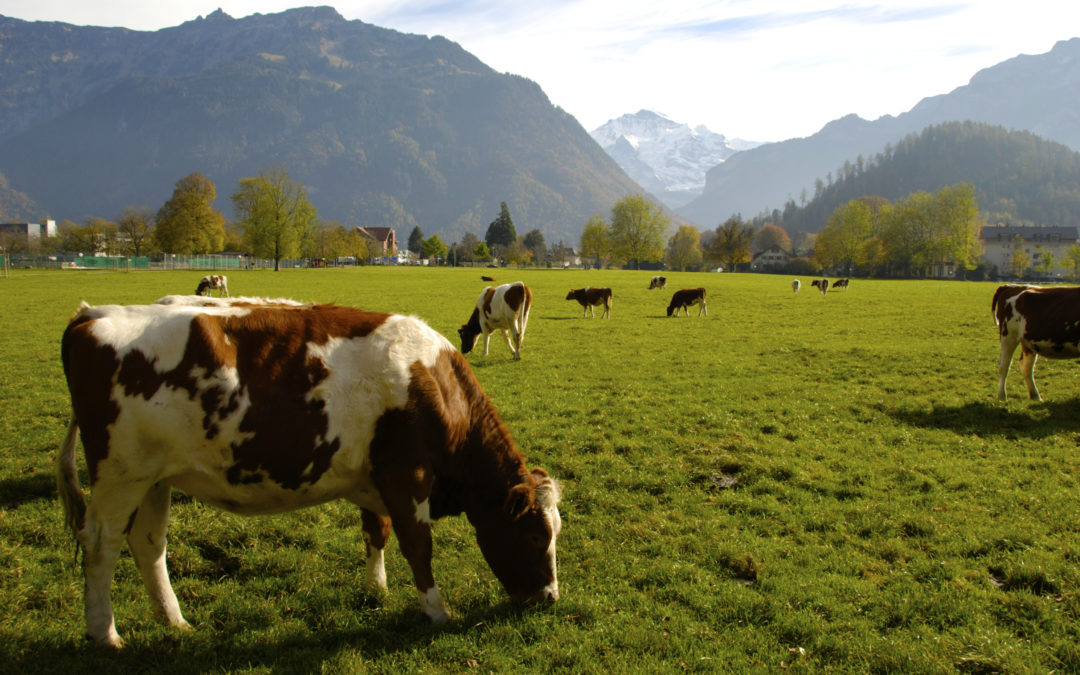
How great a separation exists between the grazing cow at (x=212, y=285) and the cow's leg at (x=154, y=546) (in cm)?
3347

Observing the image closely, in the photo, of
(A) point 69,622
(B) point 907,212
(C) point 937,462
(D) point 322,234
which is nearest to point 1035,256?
(B) point 907,212

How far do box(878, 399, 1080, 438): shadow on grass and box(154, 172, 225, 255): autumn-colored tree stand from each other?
91226 millimetres

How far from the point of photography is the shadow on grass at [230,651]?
4.23 m

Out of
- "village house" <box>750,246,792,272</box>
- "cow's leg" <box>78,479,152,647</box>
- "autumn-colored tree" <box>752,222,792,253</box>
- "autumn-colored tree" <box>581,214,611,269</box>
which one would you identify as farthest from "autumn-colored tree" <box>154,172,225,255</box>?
"autumn-colored tree" <box>752,222,792,253</box>

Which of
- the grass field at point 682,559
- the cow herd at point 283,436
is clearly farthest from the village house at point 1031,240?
the cow herd at point 283,436

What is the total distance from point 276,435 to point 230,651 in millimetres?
1852

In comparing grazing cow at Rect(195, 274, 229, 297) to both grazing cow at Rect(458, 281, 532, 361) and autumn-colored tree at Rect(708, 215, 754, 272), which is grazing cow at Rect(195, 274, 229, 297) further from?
autumn-colored tree at Rect(708, 215, 754, 272)

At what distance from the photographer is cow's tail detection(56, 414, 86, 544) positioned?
4.41 meters

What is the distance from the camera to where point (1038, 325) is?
12.3 meters

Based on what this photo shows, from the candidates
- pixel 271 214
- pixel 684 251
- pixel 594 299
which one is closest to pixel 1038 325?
pixel 594 299

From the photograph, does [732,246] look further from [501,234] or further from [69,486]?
[69,486]

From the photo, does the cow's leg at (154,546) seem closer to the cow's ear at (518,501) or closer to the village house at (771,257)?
the cow's ear at (518,501)

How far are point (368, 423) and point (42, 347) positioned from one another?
20203 millimetres

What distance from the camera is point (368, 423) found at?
4.55 meters
